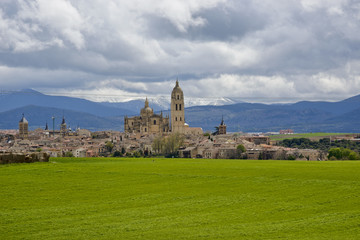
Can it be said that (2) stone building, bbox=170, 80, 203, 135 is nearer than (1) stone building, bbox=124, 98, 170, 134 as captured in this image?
No

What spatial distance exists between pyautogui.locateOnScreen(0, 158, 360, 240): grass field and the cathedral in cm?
15854

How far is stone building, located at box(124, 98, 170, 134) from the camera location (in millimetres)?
187625

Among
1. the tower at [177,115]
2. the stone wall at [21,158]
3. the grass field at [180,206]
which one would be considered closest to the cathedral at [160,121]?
the tower at [177,115]

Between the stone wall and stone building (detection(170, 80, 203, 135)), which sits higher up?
stone building (detection(170, 80, 203, 135))

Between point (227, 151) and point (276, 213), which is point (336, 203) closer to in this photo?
point (276, 213)

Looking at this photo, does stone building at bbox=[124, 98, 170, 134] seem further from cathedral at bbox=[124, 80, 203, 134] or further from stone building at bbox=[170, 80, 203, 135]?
stone building at bbox=[170, 80, 203, 135]

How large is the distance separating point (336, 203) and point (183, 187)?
22.9 ft

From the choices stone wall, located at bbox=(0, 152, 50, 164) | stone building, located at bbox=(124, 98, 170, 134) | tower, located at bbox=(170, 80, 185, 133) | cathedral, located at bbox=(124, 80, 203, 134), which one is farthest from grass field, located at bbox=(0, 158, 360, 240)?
tower, located at bbox=(170, 80, 185, 133)

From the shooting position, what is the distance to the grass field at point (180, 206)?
1609 cm

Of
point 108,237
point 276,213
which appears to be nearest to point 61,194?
point 108,237

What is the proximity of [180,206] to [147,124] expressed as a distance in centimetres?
16849

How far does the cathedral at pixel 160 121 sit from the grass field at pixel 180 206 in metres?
159

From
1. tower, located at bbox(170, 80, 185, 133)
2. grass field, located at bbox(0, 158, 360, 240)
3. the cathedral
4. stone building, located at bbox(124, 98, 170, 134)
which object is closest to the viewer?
grass field, located at bbox(0, 158, 360, 240)

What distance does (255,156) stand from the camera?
104 meters
